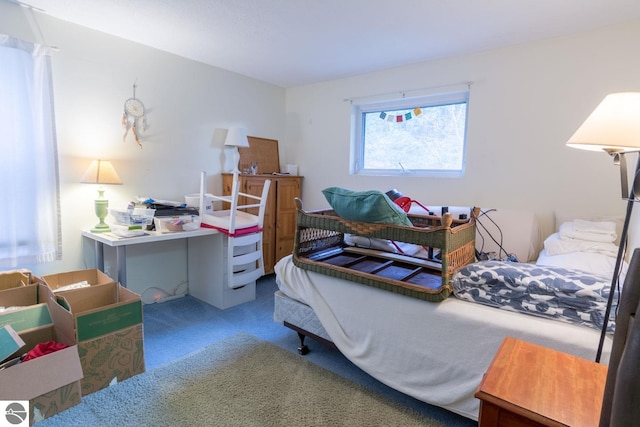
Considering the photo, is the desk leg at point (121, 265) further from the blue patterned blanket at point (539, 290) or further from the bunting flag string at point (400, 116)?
the bunting flag string at point (400, 116)

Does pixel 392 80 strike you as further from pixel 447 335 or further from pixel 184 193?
pixel 447 335

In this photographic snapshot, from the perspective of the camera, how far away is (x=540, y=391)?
83 cm

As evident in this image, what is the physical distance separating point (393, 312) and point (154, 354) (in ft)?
5.12

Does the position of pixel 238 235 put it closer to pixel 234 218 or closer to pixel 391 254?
pixel 234 218

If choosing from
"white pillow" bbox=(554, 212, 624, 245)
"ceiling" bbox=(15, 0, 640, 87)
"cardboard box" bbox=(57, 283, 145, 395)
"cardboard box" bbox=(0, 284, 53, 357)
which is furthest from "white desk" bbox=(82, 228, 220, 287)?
"white pillow" bbox=(554, 212, 624, 245)

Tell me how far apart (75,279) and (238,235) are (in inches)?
44.5

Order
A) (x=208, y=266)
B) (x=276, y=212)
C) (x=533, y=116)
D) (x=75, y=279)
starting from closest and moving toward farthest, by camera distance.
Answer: (x=75, y=279) < (x=533, y=116) < (x=208, y=266) < (x=276, y=212)

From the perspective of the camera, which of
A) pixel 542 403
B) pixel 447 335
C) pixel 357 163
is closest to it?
pixel 542 403

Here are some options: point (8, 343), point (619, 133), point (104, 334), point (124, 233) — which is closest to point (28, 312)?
point (8, 343)

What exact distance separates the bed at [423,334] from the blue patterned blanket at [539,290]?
33 millimetres

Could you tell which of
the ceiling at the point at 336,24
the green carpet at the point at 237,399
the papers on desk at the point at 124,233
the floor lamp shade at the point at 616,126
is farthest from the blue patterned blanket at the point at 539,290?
the papers on desk at the point at 124,233

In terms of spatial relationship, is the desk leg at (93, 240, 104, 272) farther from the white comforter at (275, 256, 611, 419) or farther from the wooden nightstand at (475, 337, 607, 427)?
the wooden nightstand at (475, 337, 607, 427)

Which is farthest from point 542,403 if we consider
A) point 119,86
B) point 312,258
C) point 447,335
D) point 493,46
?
point 119,86

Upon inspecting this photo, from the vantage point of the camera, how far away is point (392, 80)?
10.8ft
